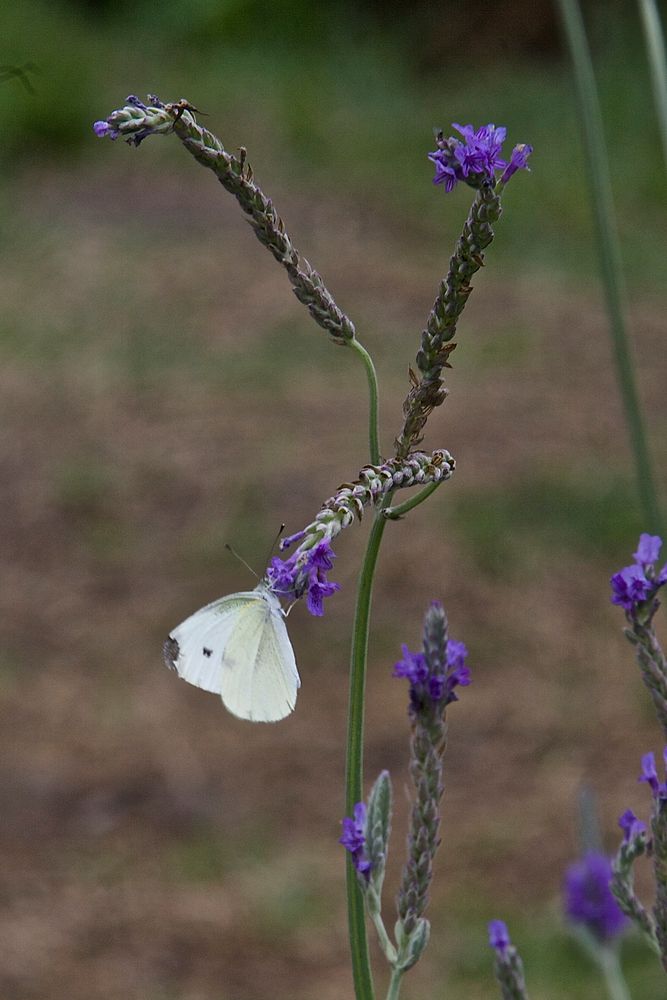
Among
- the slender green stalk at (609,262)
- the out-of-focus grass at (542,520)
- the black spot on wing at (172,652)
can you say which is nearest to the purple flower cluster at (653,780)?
the black spot on wing at (172,652)

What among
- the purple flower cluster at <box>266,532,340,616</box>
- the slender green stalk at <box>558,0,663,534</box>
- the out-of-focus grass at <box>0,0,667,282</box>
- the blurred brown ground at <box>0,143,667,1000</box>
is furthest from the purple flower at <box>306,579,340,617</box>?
the out-of-focus grass at <box>0,0,667,282</box>

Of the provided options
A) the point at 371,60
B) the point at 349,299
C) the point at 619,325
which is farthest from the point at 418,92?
the point at 619,325

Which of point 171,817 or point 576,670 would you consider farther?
point 576,670

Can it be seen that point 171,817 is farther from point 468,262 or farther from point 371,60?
point 371,60

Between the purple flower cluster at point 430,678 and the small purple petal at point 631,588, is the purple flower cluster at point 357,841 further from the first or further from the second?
the small purple petal at point 631,588

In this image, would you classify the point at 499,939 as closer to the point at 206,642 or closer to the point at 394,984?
the point at 394,984

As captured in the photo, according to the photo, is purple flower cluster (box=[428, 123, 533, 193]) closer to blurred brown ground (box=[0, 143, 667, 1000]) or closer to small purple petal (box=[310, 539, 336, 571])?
small purple petal (box=[310, 539, 336, 571])

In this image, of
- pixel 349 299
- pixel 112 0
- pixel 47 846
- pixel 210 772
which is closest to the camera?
pixel 47 846

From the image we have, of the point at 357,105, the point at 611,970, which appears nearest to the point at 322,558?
the point at 611,970
